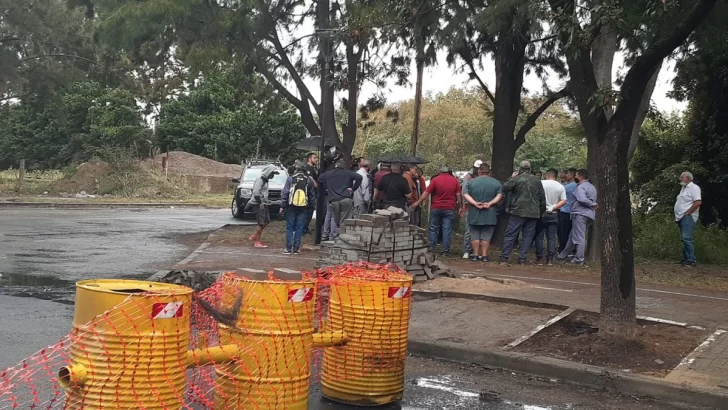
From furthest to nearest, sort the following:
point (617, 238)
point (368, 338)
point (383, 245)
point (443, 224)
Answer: point (443, 224)
point (383, 245)
point (617, 238)
point (368, 338)

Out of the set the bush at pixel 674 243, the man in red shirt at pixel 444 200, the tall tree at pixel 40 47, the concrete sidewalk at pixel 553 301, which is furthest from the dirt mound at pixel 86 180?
the bush at pixel 674 243

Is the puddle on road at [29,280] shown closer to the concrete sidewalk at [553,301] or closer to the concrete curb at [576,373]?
the concrete sidewalk at [553,301]

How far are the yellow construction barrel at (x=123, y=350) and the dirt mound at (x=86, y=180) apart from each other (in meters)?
34.0

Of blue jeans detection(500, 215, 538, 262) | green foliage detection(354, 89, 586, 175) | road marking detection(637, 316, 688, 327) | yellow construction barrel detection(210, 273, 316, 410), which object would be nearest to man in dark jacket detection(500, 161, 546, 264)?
blue jeans detection(500, 215, 538, 262)

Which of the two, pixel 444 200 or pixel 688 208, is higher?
pixel 688 208

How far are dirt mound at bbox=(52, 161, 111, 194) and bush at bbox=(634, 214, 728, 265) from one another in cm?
2600

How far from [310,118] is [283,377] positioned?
15305 mm

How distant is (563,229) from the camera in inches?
628

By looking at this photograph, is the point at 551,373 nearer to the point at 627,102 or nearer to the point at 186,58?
the point at 627,102

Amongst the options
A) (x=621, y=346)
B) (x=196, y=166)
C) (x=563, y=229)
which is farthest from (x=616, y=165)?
(x=196, y=166)

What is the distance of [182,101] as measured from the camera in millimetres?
51562

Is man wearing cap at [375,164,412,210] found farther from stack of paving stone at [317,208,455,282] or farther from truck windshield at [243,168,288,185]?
truck windshield at [243,168,288,185]

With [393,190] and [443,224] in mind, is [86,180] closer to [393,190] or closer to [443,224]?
[443,224]

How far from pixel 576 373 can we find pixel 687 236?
8911mm
